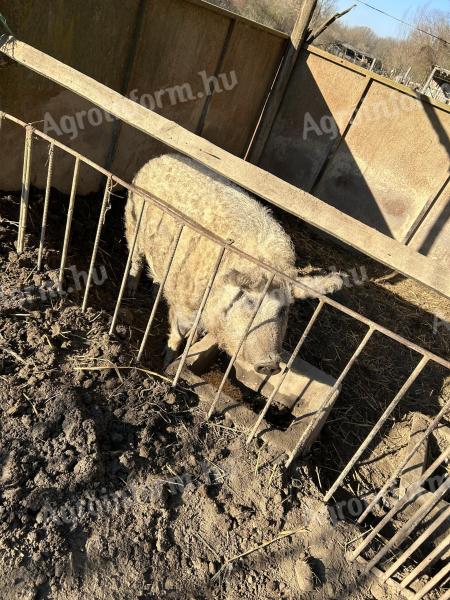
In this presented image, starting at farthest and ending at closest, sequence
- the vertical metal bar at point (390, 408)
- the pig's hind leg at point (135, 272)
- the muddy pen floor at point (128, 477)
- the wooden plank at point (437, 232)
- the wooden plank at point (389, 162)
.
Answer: the wooden plank at point (437, 232)
the wooden plank at point (389, 162)
the pig's hind leg at point (135, 272)
the muddy pen floor at point (128, 477)
the vertical metal bar at point (390, 408)

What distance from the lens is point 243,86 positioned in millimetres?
6961

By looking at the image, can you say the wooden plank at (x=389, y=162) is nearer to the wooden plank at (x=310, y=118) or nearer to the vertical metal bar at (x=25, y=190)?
the wooden plank at (x=310, y=118)

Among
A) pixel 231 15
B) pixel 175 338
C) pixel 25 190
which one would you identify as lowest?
pixel 175 338

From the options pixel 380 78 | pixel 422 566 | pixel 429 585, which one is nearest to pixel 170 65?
pixel 380 78

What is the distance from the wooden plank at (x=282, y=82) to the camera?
6.91 m

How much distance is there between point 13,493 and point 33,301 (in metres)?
1.52

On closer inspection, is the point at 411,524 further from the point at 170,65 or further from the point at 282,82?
the point at 282,82

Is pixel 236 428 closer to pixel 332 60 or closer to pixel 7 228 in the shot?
pixel 7 228

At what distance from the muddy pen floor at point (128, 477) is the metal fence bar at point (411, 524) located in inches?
6.5

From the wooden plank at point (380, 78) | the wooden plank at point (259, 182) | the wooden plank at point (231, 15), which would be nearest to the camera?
the wooden plank at point (259, 182)

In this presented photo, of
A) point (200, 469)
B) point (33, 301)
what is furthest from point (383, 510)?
point (33, 301)

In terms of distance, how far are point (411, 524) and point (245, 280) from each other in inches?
76.9

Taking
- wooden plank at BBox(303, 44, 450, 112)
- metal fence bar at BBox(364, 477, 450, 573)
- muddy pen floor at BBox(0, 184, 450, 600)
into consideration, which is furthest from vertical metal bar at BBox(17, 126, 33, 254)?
wooden plank at BBox(303, 44, 450, 112)

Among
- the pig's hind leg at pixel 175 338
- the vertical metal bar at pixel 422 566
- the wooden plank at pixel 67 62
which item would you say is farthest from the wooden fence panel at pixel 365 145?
the vertical metal bar at pixel 422 566
